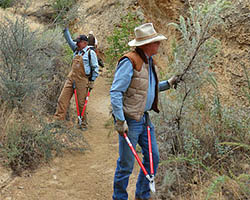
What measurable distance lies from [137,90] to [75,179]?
6.00ft

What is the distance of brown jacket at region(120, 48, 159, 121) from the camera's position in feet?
9.70

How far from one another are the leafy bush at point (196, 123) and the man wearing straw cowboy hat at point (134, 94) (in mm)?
471

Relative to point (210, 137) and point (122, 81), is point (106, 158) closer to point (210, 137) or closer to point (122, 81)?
A: point (210, 137)

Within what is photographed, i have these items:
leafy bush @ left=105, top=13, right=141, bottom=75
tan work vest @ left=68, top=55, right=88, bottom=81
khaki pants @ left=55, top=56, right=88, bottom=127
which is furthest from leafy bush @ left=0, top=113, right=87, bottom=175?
leafy bush @ left=105, top=13, right=141, bottom=75

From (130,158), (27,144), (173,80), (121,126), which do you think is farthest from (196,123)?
(27,144)

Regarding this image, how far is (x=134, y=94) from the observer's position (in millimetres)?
2986

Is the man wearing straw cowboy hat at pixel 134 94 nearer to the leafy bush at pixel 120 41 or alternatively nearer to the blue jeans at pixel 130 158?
the blue jeans at pixel 130 158

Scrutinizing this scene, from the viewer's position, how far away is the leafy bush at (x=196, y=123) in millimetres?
3391

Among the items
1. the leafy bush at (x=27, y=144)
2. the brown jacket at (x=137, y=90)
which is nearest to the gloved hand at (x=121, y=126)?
the brown jacket at (x=137, y=90)

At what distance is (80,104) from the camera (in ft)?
19.9

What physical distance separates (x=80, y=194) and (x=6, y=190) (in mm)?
902

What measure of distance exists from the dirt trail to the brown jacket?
128 cm

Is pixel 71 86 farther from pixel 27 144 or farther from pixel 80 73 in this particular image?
pixel 27 144

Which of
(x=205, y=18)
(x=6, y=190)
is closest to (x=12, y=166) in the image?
(x=6, y=190)
